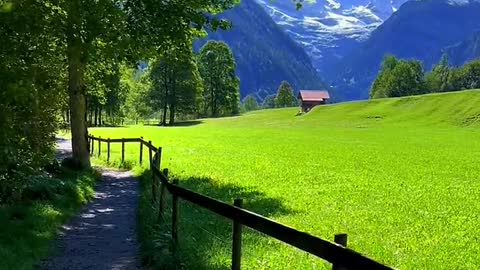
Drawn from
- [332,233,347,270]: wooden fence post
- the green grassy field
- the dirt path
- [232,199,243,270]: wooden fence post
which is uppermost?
[332,233,347,270]: wooden fence post

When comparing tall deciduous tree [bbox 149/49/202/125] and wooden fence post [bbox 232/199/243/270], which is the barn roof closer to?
tall deciduous tree [bbox 149/49/202/125]

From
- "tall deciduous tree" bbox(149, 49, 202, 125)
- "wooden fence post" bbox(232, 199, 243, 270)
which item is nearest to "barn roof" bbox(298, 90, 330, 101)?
"tall deciduous tree" bbox(149, 49, 202, 125)

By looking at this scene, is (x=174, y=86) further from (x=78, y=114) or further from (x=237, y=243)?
(x=237, y=243)

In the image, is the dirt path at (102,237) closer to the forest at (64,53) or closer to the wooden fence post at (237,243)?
the forest at (64,53)

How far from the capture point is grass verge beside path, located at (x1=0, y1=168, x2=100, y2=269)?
1009 centimetres

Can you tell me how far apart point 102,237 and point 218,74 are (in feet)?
372

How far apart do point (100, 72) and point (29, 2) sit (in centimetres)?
2198

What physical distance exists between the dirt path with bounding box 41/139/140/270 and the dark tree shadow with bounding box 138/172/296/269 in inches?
28.2

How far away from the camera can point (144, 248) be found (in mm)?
10859

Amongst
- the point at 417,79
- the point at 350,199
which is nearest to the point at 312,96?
the point at 417,79

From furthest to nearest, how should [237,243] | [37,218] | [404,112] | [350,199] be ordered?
[404,112], [350,199], [37,218], [237,243]

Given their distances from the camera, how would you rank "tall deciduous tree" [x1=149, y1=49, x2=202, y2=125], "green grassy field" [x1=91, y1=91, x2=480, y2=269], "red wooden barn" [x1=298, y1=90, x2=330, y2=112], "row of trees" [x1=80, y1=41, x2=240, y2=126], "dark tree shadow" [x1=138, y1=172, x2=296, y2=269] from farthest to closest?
"red wooden barn" [x1=298, y1=90, x2=330, y2=112], "row of trees" [x1=80, y1=41, x2=240, y2=126], "tall deciduous tree" [x1=149, y1=49, x2=202, y2=125], "green grassy field" [x1=91, y1=91, x2=480, y2=269], "dark tree shadow" [x1=138, y1=172, x2=296, y2=269]

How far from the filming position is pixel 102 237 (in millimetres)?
12555

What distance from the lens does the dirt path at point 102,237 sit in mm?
10312
